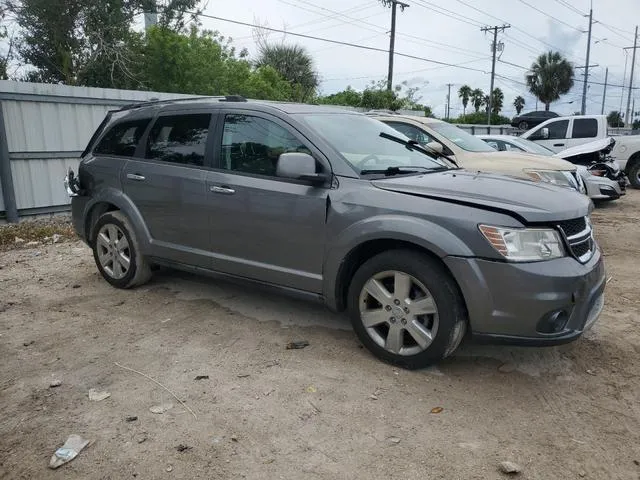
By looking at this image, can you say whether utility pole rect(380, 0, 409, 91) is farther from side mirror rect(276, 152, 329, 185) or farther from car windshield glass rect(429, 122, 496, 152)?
side mirror rect(276, 152, 329, 185)

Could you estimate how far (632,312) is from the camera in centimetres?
468

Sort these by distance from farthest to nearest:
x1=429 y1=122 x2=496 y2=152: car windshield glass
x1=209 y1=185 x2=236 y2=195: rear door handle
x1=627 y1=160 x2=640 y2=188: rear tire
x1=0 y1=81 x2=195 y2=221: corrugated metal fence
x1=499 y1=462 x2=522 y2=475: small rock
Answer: x1=627 y1=160 x2=640 y2=188: rear tire, x1=0 y1=81 x2=195 y2=221: corrugated metal fence, x1=429 y1=122 x2=496 y2=152: car windshield glass, x1=209 y1=185 x2=236 y2=195: rear door handle, x1=499 y1=462 x2=522 y2=475: small rock

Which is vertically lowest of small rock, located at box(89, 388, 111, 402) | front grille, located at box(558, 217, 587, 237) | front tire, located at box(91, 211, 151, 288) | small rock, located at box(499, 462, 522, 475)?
small rock, located at box(499, 462, 522, 475)

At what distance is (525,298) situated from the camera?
10.3ft

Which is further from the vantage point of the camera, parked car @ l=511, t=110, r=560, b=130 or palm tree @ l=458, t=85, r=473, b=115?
palm tree @ l=458, t=85, r=473, b=115

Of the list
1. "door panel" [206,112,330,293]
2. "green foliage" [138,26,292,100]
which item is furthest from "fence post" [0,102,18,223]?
"green foliage" [138,26,292,100]

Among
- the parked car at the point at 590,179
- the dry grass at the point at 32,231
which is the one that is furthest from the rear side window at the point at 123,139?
the parked car at the point at 590,179

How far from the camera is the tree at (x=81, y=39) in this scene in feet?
62.6

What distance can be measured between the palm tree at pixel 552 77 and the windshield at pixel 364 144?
179 feet

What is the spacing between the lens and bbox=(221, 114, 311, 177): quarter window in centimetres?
414

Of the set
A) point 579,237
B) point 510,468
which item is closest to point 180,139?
point 579,237

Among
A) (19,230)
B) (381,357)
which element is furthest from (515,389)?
(19,230)

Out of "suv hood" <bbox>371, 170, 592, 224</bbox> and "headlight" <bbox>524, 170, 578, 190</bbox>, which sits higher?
"suv hood" <bbox>371, 170, 592, 224</bbox>

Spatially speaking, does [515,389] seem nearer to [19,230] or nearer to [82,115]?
[19,230]
